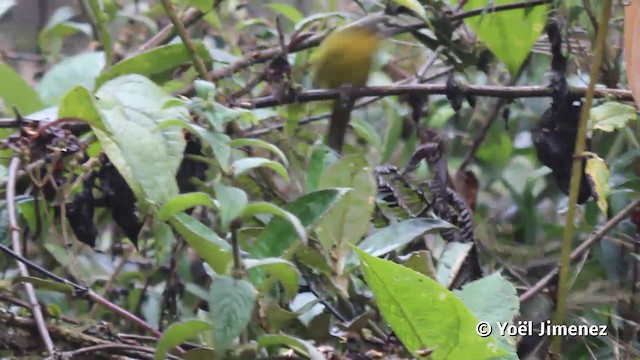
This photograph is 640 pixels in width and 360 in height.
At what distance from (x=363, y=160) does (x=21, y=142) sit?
291mm

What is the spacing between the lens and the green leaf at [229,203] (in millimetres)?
592

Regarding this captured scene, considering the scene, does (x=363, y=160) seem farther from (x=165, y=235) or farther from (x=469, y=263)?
(x=165, y=235)

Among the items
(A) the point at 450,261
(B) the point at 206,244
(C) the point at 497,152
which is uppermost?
(B) the point at 206,244

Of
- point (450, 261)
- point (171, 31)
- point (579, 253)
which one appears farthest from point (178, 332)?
point (171, 31)

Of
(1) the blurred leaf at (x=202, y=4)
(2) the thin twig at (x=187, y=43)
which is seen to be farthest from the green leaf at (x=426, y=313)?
(1) the blurred leaf at (x=202, y=4)

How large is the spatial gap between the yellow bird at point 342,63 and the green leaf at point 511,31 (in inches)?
5.8

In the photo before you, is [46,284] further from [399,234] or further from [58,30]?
[58,30]

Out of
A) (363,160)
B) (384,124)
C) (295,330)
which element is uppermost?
(363,160)

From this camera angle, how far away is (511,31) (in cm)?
94

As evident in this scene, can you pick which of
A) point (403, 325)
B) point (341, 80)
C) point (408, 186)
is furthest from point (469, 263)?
point (341, 80)

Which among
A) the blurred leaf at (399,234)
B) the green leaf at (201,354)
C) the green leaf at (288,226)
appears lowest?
the blurred leaf at (399,234)

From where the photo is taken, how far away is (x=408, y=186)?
0.86 metres

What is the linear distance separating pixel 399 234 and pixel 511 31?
1.03 feet

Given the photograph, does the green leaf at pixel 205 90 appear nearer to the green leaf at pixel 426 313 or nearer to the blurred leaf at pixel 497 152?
the green leaf at pixel 426 313
